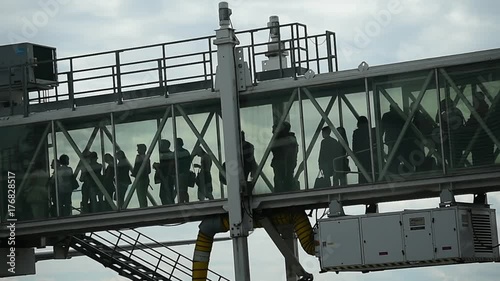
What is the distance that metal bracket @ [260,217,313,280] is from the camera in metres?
44.0

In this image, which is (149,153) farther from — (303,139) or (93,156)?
(303,139)

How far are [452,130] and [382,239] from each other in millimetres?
4006

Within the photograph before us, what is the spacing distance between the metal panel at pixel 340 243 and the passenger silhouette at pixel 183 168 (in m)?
4.87

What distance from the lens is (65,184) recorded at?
46094mm

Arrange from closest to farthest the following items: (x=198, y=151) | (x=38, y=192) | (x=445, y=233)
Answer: (x=445, y=233), (x=198, y=151), (x=38, y=192)

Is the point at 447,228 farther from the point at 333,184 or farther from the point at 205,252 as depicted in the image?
the point at 205,252

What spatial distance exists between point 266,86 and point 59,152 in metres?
8.07

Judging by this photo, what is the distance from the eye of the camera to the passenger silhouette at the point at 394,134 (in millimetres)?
41531

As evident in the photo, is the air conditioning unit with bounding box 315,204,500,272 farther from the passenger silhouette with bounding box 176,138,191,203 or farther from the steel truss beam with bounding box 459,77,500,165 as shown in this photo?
the passenger silhouette with bounding box 176,138,191,203

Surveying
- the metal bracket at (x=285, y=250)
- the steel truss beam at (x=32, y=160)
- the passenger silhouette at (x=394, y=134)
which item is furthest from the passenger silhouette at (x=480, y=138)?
the steel truss beam at (x=32, y=160)

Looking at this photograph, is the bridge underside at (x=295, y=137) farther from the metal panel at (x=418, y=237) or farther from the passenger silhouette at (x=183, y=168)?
the metal panel at (x=418, y=237)

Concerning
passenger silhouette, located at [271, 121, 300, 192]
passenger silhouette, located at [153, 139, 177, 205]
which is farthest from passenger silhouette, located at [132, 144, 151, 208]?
passenger silhouette, located at [271, 121, 300, 192]

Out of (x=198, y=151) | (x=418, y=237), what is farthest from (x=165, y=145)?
(x=418, y=237)

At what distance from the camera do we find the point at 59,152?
1822 inches
